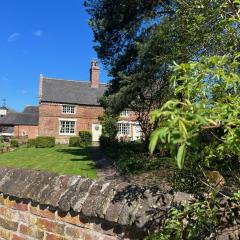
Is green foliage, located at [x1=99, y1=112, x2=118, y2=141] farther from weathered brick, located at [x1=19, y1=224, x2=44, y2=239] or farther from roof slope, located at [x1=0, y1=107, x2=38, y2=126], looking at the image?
weathered brick, located at [x1=19, y1=224, x2=44, y2=239]

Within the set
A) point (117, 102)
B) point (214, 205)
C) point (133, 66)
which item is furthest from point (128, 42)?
point (214, 205)

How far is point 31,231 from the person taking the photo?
387 cm

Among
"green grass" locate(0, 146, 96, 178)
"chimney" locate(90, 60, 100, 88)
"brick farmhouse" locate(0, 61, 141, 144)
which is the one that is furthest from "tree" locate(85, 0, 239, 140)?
"chimney" locate(90, 60, 100, 88)

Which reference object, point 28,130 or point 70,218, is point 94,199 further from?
point 28,130

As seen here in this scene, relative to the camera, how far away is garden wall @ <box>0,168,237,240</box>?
2.87 meters

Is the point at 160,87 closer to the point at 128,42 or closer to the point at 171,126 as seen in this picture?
the point at 128,42

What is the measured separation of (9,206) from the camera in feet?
13.7

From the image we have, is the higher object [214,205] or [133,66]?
[133,66]

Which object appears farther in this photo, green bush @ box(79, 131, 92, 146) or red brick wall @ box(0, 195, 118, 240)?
green bush @ box(79, 131, 92, 146)

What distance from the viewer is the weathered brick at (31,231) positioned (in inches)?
148

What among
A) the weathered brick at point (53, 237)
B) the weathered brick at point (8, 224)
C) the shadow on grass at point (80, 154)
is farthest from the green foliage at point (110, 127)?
the weathered brick at point (53, 237)

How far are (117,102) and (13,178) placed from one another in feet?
61.7

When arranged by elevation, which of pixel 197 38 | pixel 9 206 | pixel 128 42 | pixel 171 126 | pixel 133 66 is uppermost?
pixel 128 42

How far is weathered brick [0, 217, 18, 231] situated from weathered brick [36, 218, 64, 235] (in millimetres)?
423
